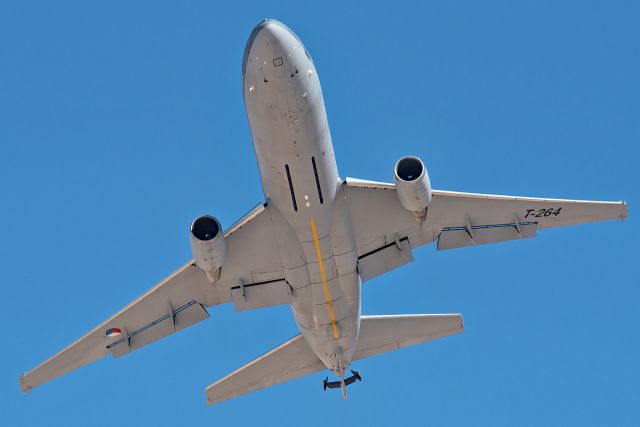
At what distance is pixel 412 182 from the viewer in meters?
26.1

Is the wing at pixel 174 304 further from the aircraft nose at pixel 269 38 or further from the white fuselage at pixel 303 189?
the aircraft nose at pixel 269 38

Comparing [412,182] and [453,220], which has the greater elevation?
[453,220]

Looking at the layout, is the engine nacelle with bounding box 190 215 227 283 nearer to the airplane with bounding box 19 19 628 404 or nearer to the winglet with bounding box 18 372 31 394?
the airplane with bounding box 19 19 628 404

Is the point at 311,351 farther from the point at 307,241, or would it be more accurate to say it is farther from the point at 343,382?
the point at 307,241

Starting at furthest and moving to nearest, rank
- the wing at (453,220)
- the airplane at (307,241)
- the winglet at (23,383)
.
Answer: the winglet at (23,383), the wing at (453,220), the airplane at (307,241)

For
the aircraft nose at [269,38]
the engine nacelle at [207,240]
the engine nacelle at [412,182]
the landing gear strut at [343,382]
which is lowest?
the landing gear strut at [343,382]

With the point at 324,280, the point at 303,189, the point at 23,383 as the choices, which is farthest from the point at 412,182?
the point at 23,383

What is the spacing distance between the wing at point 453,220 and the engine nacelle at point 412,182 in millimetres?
1254

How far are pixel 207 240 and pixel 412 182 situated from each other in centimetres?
567

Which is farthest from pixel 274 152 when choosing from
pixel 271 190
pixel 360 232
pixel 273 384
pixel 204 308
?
pixel 273 384

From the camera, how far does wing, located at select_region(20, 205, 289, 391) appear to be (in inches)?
1128

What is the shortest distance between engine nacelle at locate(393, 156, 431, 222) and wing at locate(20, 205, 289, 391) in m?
4.17

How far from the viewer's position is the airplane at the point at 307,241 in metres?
24.4

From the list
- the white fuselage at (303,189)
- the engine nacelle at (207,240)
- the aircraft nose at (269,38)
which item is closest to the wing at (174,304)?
the white fuselage at (303,189)
